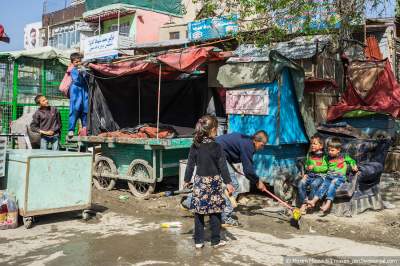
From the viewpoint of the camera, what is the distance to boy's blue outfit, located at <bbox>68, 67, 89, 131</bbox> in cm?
985

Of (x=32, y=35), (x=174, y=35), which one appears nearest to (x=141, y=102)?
(x=174, y=35)

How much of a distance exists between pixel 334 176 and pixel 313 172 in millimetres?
393

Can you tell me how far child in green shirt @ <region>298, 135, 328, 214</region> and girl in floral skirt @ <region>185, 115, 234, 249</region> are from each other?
81.4 inches

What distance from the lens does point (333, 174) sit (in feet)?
21.9

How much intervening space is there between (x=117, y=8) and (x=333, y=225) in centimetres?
3065

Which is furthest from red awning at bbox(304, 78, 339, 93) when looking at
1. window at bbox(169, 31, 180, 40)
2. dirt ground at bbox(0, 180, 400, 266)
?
window at bbox(169, 31, 180, 40)

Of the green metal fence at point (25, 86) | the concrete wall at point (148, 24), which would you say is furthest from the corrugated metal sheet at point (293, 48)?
the concrete wall at point (148, 24)

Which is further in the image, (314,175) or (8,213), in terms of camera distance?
(314,175)

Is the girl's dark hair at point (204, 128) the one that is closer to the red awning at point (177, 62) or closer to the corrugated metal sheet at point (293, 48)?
the red awning at point (177, 62)

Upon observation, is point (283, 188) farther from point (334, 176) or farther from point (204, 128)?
point (204, 128)

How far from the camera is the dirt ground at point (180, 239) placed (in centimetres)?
464

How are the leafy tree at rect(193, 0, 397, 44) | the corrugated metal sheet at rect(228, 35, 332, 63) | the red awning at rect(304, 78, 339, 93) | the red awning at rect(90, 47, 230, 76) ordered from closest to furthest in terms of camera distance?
1. the leafy tree at rect(193, 0, 397, 44)
2. the red awning at rect(90, 47, 230, 76)
3. the corrugated metal sheet at rect(228, 35, 332, 63)
4. the red awning at rect(304, 78, 339, 93)

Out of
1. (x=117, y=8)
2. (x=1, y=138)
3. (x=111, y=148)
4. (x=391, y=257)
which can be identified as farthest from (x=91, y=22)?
(x=391, y=257)

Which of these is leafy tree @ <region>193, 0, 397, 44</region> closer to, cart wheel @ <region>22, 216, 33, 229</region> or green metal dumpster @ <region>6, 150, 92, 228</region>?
green metal dumpster @ <region>6, 150, 92, 228</region>
